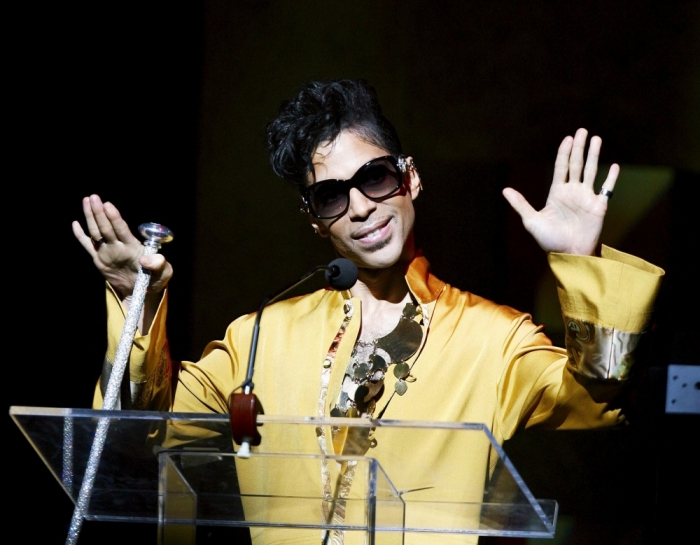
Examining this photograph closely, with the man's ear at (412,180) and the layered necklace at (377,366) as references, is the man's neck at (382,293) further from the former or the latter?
the man's ear at (412,180)

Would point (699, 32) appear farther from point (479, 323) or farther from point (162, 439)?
point (162, 439)

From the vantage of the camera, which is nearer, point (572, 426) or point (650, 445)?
point (572, 426)

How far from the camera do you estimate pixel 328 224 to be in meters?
2.41

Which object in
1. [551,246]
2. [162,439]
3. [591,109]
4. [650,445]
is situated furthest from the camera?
[591,109]

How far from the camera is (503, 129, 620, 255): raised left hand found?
6.45ft

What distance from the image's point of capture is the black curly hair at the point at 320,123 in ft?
8.05

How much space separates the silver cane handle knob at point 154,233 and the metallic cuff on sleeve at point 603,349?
790mm

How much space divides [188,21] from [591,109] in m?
1.26

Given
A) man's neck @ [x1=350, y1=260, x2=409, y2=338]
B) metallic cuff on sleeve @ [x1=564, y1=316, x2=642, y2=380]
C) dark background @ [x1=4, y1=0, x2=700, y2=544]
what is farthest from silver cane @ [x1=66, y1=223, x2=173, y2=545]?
dark background @ [x1=4, y1=0, x2=700, y2=544]

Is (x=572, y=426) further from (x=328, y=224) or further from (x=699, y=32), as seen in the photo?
(x=699, y=32)

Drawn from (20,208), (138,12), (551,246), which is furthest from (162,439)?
(138,12)

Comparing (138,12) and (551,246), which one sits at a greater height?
(138,12)

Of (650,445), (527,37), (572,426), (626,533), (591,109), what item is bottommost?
(626,533)

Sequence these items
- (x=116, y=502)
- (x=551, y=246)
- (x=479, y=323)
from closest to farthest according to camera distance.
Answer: (x=116, y=502) < (x=551, y=246) < (x=479, y=323)
